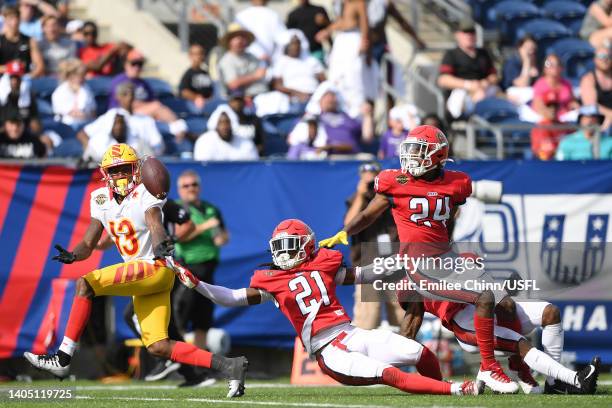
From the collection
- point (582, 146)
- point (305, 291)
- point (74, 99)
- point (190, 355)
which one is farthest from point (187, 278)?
point (582, 146)

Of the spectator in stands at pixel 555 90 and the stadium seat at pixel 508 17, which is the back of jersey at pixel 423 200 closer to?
the spectator in stands at pixel 555 90

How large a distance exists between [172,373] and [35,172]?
7.41ft

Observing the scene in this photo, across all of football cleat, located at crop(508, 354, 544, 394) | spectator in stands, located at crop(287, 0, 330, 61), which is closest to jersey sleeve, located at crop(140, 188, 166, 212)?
football cleat, located at crop(508, 354, 544, 394)

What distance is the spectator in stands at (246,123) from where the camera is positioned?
1391cm

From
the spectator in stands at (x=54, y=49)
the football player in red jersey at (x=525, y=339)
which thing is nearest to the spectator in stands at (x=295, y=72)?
the spectator in stands at (x=54, y=49)

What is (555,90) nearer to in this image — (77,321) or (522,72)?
(522,72)

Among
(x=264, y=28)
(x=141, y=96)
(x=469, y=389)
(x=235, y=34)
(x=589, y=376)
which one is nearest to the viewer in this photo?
(x=469, y=389)

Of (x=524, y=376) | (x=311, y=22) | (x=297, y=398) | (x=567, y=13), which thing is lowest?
(x=297, y=398)

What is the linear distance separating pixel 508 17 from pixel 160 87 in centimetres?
534

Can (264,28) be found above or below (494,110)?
above

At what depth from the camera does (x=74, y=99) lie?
47.5 ft

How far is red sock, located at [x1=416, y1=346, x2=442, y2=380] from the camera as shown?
28.2 ft

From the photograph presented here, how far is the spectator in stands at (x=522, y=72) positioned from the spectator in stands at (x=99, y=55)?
4.74 metres

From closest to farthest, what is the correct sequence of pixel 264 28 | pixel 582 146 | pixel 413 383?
pixel 413 383, pixel 582 146, pixel 264 28
